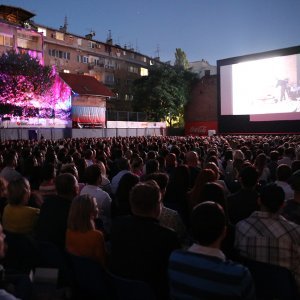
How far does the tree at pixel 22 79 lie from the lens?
31.6 meters

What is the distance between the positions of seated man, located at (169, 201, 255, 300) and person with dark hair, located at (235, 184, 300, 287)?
0.88 metres

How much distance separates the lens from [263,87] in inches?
1128

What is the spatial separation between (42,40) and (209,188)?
39.2m

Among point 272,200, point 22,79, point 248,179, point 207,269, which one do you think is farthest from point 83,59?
point 207,269

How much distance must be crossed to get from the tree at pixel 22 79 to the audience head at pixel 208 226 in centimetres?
3194

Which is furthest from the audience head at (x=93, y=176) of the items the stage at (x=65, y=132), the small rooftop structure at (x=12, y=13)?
the small rooftop structure at (x=12, y=13)

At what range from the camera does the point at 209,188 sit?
3.94 meters

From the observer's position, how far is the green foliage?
4384 cm

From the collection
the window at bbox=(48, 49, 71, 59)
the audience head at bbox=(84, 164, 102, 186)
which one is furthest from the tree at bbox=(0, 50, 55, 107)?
the audience head at bbox=(84, 164, 102, 186)

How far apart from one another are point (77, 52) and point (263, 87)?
26668mm

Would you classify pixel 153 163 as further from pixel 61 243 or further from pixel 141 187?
pixel 141 187

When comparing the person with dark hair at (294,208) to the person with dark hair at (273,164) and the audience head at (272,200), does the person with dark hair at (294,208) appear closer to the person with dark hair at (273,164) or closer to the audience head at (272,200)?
the audience head at (272,200)

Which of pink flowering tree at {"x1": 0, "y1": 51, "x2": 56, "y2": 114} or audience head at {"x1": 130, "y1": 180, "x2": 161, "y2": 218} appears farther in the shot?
pink flowering tree at {"x1": 0, "y1": 51, "x2": 56, "y2": 114}

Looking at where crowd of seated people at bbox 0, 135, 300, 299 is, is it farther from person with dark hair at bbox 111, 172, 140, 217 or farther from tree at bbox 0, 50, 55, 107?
tree at bbox 0, 50, 55, 107
